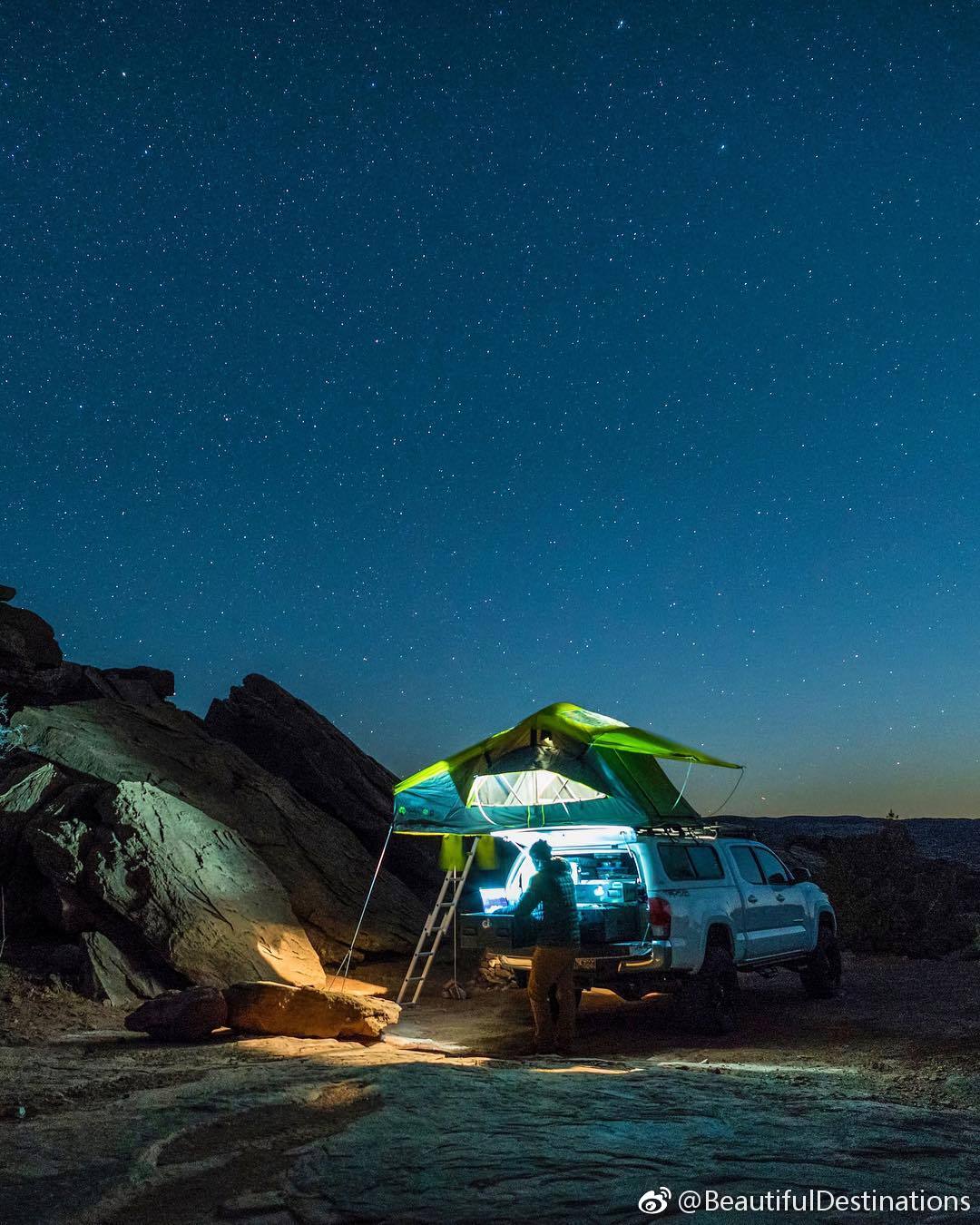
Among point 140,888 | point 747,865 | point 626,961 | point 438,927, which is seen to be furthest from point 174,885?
point 747,865

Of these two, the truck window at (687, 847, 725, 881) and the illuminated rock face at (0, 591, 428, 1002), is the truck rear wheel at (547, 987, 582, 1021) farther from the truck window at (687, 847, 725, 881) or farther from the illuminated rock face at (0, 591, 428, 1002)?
the illuminated rock face at (0, 591, 428, 1002)

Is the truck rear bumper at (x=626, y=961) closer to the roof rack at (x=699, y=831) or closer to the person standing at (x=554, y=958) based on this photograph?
the person standing at (x=554, y=958)

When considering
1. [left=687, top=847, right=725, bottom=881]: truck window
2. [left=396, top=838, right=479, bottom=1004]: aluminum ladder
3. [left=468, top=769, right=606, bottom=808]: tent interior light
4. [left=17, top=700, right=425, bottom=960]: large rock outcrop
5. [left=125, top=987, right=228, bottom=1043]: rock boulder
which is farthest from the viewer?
[left=17, top=700, right=425, bottom=960]: large rock outcrop

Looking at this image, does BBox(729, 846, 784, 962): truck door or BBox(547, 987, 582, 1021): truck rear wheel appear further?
BBox(729, 846, 784, 962): truck door

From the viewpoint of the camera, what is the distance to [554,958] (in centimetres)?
1009

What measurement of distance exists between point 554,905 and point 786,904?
4.10 m

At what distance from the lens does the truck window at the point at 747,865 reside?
40.5 ft

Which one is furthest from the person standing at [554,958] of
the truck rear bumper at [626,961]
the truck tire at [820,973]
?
the truck tire at [820,973]

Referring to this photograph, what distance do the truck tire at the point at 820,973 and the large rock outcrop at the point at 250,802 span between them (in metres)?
6.56

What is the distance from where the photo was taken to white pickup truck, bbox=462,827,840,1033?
411 inches

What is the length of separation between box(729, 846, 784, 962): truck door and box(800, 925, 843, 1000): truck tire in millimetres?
1262

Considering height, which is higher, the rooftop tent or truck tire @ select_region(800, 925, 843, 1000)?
the rooftop tent

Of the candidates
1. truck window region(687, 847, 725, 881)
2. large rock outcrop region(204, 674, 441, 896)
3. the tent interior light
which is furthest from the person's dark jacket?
large rock outcrop region(204, 674, 441, 896)

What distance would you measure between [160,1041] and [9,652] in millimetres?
11033
